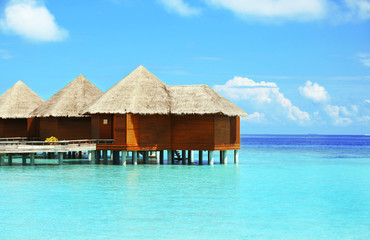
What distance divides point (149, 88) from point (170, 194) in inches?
616

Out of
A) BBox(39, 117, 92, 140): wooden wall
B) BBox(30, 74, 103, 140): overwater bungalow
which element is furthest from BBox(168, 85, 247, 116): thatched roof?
BBox(39, 117, 92, 140): wooden wall

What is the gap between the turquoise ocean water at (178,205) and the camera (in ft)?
60.1

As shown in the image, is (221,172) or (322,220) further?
(221,172)

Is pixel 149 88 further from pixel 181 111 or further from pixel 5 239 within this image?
pixel 5 239

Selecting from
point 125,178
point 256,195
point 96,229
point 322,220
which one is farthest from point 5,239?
point 125,178

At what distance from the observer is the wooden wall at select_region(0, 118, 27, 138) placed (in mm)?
50875

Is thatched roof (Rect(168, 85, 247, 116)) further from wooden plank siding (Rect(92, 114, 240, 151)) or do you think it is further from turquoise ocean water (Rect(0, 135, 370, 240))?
turquoise ocean water (Rect(0, 135, 370, 240))

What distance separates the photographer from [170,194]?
1028 inches

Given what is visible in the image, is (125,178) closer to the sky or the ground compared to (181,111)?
→ closer to the ground

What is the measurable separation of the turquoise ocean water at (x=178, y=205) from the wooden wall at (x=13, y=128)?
14.7m

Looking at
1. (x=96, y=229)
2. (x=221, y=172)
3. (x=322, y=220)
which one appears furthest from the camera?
(x=221, y=172)

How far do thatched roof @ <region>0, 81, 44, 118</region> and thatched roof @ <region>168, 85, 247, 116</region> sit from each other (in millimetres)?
15388

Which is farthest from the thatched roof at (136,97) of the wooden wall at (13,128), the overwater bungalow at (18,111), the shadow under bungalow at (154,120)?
the wooden wall at (13,128)

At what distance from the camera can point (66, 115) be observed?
146 ft
